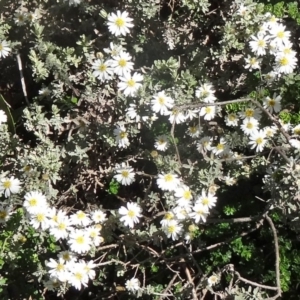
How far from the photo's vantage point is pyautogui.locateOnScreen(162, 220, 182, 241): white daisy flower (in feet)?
7.29

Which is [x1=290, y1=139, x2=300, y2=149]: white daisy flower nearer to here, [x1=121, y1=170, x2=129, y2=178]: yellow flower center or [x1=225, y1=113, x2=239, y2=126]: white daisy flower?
[x1=225, y1=113, x2=239, y2=126]: white daisy flower

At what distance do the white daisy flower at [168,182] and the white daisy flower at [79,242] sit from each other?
15.8 inches

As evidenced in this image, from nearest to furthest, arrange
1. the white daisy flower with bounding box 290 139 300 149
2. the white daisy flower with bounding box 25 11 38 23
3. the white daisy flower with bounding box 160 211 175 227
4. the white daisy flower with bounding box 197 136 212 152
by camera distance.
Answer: the white daisy flower with bounding box 290 139 300 149
the white daisy flower with bounding box 160 211 175 227
the white daisy flower with bounding box 197 136 212 152
the white daisy flower with bounding box 25 11 38 23

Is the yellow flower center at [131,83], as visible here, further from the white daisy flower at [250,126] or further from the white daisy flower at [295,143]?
the white daisy flower at [295,143]

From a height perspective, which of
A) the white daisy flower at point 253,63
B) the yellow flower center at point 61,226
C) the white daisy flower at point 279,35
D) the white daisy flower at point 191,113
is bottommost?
the yellow flower center at point 61,226

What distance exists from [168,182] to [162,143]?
0.70 ft

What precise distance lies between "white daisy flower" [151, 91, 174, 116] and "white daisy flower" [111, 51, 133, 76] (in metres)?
0.17

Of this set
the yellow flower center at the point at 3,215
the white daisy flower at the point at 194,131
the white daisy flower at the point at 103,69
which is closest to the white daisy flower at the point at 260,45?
the white daisy flower at the point at 194,131

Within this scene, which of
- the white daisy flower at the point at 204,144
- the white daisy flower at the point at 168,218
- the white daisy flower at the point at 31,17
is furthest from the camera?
the white daisy flower at the point at 31,17

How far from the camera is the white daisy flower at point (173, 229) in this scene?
7.29 ft

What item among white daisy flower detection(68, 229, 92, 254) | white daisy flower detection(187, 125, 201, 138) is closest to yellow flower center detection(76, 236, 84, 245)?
white daisy flower detection(68, 229, 92, 254)

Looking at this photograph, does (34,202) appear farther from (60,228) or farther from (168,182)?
(168,182)

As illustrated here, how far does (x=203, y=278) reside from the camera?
2379 mm

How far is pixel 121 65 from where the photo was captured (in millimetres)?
2234
